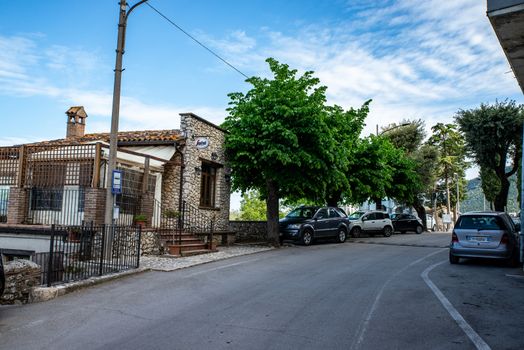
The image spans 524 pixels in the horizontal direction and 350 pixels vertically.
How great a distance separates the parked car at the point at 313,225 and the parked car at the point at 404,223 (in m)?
11.6

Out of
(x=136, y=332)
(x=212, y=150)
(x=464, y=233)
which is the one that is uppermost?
(x=212, y=150)

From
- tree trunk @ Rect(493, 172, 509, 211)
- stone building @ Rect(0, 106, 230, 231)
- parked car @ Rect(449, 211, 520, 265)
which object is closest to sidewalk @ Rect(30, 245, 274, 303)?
stone building @ Rect(0, 106, 230, 231)

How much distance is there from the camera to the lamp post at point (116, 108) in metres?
11.8

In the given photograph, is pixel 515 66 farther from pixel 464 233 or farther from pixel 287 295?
pixel 287 295

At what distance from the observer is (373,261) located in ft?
45.5

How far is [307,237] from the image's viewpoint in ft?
65.1

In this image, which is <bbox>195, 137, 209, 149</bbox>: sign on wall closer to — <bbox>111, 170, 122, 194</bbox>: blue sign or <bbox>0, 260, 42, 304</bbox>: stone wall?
<bbox>111, 170, 122, 194</bbox>: blue sign

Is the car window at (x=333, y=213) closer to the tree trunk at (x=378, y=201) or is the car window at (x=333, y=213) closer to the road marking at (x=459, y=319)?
the tree trunk at (x=378, y=201)

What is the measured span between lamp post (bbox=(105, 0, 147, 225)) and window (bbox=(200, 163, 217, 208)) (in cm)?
691

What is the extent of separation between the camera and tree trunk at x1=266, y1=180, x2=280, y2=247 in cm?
1912

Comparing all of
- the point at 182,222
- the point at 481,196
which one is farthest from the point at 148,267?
the point at 481,196

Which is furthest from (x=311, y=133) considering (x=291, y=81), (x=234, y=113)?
(x=234, y=113)

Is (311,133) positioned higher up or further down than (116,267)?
higher up

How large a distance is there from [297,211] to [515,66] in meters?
13.4
